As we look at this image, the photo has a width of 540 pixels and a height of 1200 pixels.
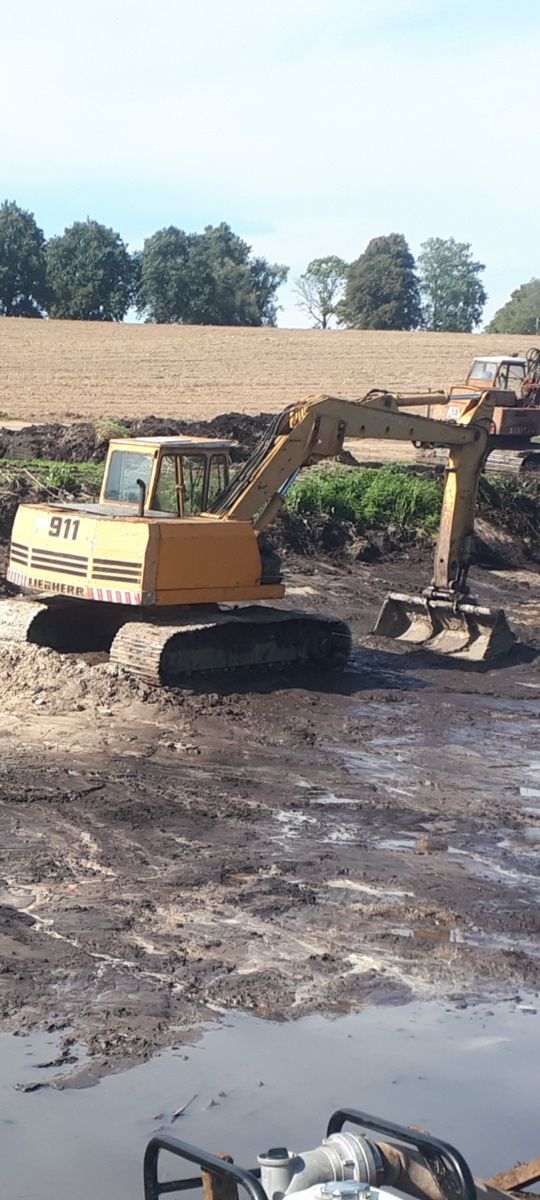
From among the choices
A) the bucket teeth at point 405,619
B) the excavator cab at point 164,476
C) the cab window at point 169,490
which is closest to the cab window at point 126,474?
the excavator cab at point 164,476

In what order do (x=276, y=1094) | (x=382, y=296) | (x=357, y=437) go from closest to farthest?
(x=276, y=1094) < (x=357, y=437) < (x=382, y=296)

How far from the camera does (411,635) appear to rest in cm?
1667

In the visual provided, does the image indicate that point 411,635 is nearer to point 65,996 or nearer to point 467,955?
point 467,955

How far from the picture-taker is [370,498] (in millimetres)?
22141

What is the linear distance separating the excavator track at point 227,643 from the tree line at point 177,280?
63.9 metres

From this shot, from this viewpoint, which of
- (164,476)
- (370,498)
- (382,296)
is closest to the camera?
(164,476)

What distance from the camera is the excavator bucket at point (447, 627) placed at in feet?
52.5

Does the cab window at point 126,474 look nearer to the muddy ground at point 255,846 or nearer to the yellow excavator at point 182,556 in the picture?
the yellow excavator at point 182,556

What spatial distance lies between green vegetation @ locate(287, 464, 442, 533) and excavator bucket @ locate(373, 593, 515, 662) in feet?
14.7

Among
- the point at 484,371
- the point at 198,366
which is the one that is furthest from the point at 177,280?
the point at 484,371

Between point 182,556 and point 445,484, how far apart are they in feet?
13.2

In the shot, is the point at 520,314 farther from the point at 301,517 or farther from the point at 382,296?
the point at 301,517

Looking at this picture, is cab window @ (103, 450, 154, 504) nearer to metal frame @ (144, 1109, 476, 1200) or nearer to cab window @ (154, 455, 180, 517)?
cab window @ (154, 455, 180, 517)

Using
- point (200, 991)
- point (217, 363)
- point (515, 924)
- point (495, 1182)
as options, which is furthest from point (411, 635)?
point (217, 363)
